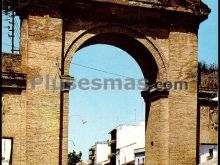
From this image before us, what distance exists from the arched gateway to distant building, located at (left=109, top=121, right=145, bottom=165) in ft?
72.6

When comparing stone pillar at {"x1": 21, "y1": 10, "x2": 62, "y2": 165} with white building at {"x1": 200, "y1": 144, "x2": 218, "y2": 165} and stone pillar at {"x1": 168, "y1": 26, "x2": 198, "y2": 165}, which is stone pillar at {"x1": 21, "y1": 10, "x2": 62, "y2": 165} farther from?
white building at {"x1": 200, "y1": 144, "x2": 218, "y2": 165}

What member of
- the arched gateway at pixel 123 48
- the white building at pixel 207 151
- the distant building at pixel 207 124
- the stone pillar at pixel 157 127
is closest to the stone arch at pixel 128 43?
→ the arched gateway at pixel 123 48

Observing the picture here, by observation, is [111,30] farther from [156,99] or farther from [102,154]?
[102,154]

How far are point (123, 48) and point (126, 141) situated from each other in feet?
82.9

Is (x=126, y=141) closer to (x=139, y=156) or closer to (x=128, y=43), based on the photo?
(x=139, y=156)

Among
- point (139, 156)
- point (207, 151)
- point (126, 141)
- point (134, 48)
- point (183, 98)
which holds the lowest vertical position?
point (139, 156)

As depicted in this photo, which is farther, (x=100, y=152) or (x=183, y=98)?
(x=100, y=152)

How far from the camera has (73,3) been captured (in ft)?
47.8

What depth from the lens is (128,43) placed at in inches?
627

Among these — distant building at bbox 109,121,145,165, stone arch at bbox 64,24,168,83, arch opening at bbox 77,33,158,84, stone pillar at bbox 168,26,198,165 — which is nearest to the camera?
stone arch at bbox 64,24,168,83

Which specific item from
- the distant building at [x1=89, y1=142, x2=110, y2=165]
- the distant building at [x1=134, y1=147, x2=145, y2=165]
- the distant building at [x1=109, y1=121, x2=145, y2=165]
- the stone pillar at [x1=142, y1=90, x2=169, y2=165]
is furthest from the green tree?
the stone pillar at [x1=142, y1=90, x2=169, y2=165]

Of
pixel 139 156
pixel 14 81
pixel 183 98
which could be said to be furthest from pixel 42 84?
pixel 139 156

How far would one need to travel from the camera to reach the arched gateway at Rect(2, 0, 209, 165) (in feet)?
45.6

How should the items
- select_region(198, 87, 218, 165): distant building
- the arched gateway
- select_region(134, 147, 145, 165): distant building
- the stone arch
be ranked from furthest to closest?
select_region(134, 147, 145, 165): distant building < select_region(198, 87, 218, 165): distant building < the stone arch < the arched gateway
